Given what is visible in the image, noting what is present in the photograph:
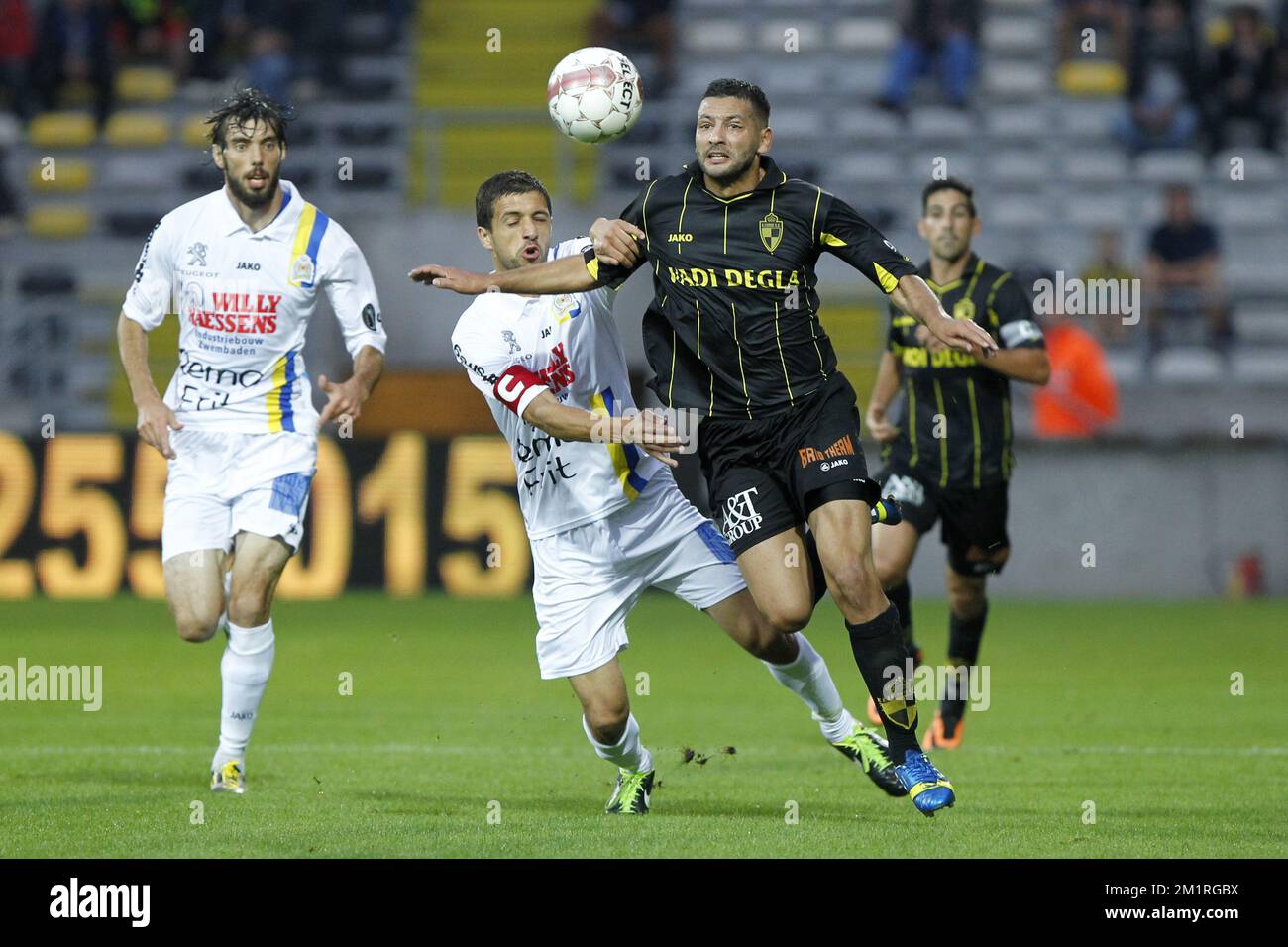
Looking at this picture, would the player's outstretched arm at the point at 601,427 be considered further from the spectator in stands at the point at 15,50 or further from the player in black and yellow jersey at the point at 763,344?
the spectator in stands at the point at 15,50

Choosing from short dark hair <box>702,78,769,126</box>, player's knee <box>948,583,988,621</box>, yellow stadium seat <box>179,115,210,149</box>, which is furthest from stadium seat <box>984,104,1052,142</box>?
short dark hair <box>702,78,769,126</box>

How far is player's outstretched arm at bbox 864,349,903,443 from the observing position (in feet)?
31.7

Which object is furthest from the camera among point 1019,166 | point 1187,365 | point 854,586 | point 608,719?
point 1019,166

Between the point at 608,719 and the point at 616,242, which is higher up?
the point at 616,242

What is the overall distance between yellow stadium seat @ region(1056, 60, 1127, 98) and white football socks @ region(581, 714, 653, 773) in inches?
632

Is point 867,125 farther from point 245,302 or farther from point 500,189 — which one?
point 500,189

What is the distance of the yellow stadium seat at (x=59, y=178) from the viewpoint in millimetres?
21469

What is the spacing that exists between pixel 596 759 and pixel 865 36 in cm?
1506

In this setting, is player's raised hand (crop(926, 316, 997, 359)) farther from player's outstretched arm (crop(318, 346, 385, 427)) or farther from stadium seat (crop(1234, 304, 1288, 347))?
stadium seat (crop(1234, 304, 1288, 347))

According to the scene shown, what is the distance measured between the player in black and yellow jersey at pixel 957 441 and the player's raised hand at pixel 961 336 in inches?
111

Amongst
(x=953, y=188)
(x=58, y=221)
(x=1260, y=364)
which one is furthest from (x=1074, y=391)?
(x=58, y=221)

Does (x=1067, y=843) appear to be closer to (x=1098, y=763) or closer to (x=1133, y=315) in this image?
(x=1098, y=763)

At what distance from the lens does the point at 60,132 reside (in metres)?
21.9

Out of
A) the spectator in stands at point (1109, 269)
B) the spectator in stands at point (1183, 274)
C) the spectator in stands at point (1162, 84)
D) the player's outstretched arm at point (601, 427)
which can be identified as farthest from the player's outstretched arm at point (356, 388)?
the spectator in stands at point (1162, 84)
